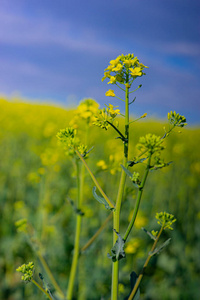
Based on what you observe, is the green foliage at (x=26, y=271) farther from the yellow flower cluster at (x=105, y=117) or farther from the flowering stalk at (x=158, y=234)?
the yellow flower cluster at (x=105, y=117)

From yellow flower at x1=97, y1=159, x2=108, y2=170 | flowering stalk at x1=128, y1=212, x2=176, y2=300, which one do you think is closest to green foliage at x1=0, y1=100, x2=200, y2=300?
yellow flower at x1=97, y1=159, x2=108, y2=170

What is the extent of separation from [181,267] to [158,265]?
26cm

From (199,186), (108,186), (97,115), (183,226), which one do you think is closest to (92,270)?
(108,186)

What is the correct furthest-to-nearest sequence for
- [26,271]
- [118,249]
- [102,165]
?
1. [102,165]
2. [26,271]
3. [118,249]

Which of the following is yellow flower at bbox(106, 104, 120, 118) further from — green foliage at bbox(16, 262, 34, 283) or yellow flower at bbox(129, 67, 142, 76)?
green foliage at bbox(16, 262, 34, 283)

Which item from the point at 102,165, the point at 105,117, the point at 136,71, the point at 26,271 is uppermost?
the point at 136,71

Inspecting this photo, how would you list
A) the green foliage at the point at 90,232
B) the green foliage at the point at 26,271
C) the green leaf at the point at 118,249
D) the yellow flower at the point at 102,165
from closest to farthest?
1. the green leaf at the point at 118,249
2. the green foliage at the point at 26,271
3. the yellow flower at the point at 102,165
4. the green foliage at the point at 90,232

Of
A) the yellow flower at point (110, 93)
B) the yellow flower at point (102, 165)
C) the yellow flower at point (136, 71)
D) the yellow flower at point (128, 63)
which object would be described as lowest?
the yellow flower at point (102, 165)

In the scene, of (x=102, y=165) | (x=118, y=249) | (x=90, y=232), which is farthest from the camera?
(x=90, y=232)

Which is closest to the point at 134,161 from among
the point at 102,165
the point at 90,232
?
the point at 102,165

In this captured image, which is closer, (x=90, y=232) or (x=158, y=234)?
(x=158, y=234)

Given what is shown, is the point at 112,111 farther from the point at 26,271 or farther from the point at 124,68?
the point at 26,271

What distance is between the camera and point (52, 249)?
2846 mm

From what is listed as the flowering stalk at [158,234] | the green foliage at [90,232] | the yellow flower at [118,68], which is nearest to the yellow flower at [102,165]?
the green foliage at [90,232]
